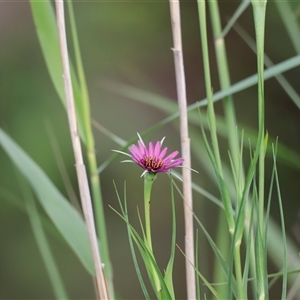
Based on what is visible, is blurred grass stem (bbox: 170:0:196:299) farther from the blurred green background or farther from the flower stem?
the blurred green background

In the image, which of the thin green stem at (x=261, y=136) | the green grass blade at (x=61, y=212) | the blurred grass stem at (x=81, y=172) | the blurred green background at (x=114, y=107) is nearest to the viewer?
the thin green stem at (x=261, y=136)

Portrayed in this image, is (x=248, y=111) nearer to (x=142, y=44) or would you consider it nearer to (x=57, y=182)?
(x=142, y=44)

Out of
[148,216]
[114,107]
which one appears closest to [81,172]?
[148,216]

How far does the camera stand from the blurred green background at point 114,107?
1786 millimetres

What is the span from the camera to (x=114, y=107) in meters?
1.89

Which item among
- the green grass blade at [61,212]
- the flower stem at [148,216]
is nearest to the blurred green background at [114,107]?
the green grass blade at [61,212]

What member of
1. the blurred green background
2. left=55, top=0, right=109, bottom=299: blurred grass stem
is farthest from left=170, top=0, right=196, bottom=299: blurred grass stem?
the blurred green background

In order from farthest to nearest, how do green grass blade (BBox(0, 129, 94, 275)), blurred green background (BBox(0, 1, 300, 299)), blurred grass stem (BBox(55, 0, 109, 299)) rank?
blurred green background (BBox(0, 1, 300, 299)), green grass blade (BBox(0, 129, 94, 275)), blurred grass stem (BBox(55, 0, 109, 299))

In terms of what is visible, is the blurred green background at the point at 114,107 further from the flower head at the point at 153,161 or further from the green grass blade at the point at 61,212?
the flower head at the point at 153,161

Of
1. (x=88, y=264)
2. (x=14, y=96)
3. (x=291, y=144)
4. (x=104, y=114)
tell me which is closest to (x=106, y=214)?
(x=104, y=114)

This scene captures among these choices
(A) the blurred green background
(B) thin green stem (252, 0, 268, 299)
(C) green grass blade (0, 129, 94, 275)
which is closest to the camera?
(B) thin green stem (252, 0, 268, 299)

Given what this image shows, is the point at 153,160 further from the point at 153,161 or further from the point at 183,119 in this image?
the point at 183,119

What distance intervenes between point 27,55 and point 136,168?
54cm

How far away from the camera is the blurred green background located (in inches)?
70.3
